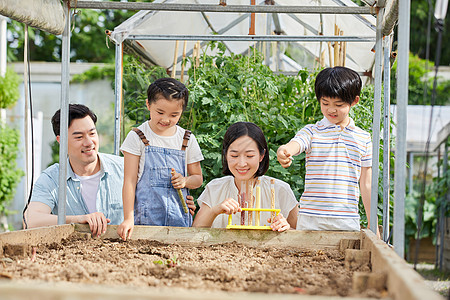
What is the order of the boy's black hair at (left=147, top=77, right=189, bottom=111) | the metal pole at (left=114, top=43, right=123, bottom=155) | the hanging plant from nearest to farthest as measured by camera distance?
the boy's black hair at (left=147, top=77, right=189, bottom=111) < the metal pole at (left=114, top=43, right=123, bottom=155) < the hanging plant

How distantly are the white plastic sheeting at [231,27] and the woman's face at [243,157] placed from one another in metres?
1.61

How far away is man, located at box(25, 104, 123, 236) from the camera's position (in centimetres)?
287

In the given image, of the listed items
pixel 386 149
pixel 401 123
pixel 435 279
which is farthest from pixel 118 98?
pixel 435 279

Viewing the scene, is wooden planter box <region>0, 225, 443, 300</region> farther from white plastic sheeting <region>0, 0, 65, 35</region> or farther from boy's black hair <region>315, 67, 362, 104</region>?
white plastic sheeting <region>0, 0, 65, 35</region>

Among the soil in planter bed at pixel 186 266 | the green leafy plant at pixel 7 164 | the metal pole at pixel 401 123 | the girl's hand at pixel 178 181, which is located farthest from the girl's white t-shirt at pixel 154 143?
the green leafy plant at pixel 7 164

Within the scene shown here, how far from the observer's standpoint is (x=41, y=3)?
2068mm

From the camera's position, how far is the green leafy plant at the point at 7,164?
8.26 metres

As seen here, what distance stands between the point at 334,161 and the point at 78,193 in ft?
4.50

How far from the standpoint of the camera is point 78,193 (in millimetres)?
2910

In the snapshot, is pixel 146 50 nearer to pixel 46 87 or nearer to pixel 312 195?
pixel 312 195

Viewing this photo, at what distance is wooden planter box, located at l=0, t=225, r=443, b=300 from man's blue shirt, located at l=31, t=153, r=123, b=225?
21.4 inches

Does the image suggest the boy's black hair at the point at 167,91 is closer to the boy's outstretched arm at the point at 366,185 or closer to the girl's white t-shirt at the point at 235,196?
the girl's white t-shirt at the point at 235,196

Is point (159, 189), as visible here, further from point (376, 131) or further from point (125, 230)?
point (376, 131)

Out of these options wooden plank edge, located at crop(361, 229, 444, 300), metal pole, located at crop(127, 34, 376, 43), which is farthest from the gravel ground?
wooden plank edge, located at crop(361, 229, 444, 300)
